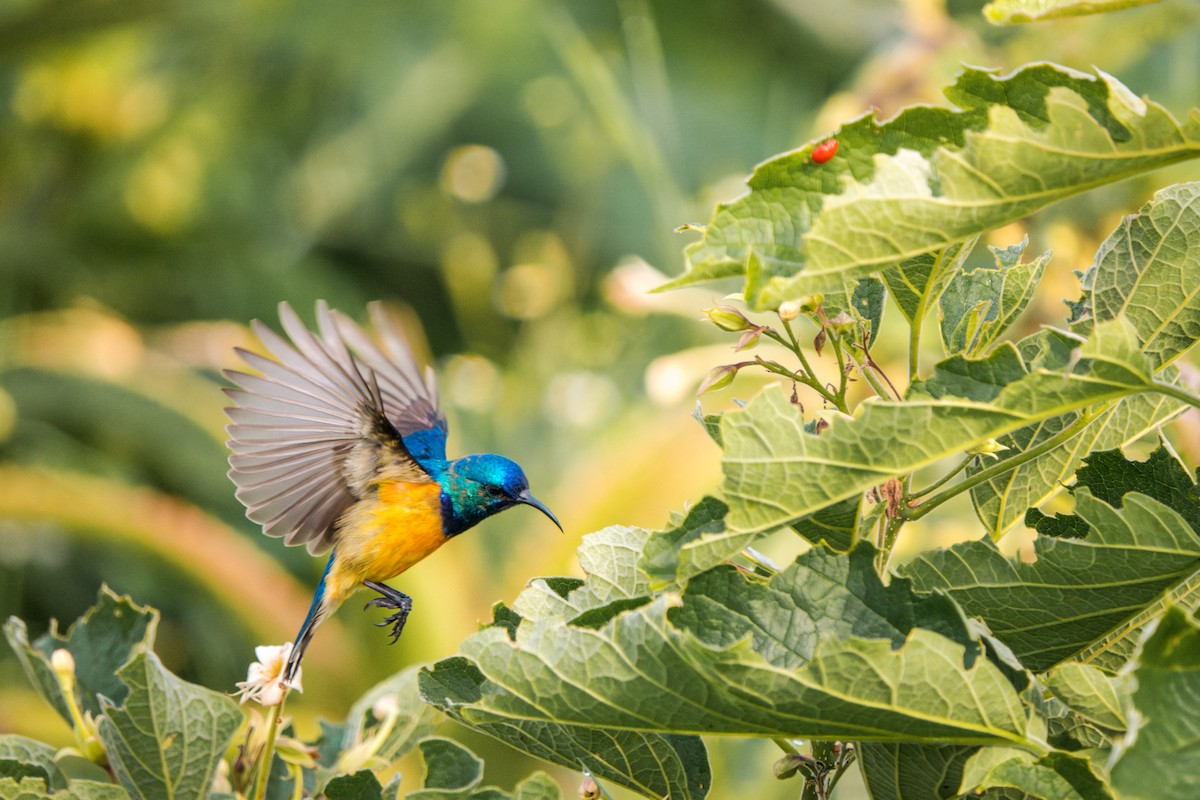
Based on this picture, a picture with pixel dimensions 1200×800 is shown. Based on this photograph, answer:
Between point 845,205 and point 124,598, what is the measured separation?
1.99ft

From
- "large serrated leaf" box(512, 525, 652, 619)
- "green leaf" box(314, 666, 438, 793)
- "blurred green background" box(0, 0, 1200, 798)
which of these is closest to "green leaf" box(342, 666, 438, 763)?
"green leaf" box(314, 666, 438, 793)

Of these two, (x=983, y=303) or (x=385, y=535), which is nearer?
(x=983, y=303)

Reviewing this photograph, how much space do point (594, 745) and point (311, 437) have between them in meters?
0.70

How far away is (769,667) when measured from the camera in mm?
514

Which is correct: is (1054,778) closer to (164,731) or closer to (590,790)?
(590,790)

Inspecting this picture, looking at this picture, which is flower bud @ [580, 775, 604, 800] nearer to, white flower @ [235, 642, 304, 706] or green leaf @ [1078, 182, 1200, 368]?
white flower @ [235, 642, 304, 706]

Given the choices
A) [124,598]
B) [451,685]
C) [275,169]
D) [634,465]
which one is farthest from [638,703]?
[275,169]

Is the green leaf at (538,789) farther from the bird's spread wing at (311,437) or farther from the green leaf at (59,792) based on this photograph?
the bird's spread wing at (311,437)

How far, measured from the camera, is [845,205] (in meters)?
0.51

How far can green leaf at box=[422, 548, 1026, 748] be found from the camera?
0.52 metres

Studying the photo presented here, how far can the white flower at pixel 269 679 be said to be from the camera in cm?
80

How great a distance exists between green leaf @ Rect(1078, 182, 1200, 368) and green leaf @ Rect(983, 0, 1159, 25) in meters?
0.11

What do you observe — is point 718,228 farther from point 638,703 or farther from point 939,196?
point 638,703

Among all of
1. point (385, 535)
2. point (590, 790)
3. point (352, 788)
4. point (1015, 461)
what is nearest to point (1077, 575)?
point (1015, 461)
